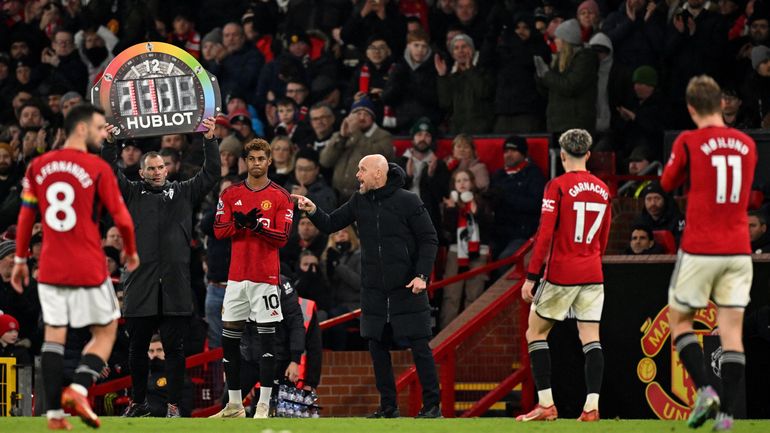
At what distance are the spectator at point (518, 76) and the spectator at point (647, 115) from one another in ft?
3.79

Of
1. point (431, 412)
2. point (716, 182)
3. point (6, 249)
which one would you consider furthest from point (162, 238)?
point (716, 182)

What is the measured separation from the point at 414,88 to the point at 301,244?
2746 mm

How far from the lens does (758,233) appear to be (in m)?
14.1

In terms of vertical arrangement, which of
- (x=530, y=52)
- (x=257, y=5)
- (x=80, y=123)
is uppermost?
(x=257, y=5)

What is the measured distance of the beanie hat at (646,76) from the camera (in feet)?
54.6

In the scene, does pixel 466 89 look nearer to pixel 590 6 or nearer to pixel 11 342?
pixel 590 6

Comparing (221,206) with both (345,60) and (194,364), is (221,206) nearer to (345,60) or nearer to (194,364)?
(194,364)

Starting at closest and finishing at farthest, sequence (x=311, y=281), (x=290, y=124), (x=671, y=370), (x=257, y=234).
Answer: (x=257, y=234) < (x=671, y=370) < (x=311, y=281) < (x=290, y=124)

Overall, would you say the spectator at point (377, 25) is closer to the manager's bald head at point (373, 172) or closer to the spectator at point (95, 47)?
the spectator at point (95, 47)

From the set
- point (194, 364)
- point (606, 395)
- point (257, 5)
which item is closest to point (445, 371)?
point (606, 395)

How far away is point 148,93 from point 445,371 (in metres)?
4.12

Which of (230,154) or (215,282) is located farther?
(230,154)

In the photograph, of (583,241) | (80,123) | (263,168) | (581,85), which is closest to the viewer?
(80,123)

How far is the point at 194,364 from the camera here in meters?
14.2
